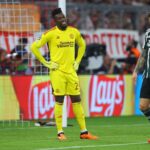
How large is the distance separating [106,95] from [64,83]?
6.65 m

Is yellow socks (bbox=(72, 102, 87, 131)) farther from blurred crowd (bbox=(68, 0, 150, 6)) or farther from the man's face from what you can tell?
blurred crowd (bbox=(68, 0, 150, 6))

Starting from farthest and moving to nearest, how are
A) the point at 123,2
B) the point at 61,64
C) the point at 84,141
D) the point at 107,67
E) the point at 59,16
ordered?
1. the point at 123,2
2. the point at 107,67
3. the point at 61,64
4. the point at 59,16
5. the point at 84,141

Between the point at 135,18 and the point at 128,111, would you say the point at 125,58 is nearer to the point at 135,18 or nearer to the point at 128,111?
the point at 135,18

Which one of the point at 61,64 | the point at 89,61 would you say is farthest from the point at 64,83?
the point at 89,61

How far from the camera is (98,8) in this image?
88.6ft

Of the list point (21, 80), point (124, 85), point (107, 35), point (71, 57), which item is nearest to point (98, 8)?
point (107, 35)

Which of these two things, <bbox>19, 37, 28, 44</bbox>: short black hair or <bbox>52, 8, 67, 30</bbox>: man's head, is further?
<bbox>19, 37, 28, 44</bbox>: short black hair

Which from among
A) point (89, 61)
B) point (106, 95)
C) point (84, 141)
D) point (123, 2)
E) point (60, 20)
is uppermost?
point (123, 2)

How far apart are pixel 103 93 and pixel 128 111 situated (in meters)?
0.97

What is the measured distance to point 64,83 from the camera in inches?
597


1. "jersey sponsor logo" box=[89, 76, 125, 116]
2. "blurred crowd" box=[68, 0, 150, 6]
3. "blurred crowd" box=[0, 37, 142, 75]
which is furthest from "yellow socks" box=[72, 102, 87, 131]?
"blurred crowd" box=[68, 0, 150, 6]

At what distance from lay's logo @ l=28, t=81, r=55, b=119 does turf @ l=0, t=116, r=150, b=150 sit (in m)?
0.79

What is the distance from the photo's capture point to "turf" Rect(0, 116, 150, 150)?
44.5 ft

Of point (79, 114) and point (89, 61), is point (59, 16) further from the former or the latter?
point (89, 61)
